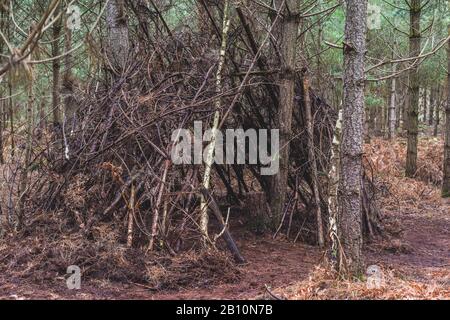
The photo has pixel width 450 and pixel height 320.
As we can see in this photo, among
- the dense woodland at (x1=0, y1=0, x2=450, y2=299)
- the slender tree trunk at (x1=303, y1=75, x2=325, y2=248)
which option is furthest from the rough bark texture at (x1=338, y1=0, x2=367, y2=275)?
the slender tree trunk at (x1=303, y1=75, x2=325, y2=248)

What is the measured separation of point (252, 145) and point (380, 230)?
2.05m

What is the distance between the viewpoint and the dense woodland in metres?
4.36

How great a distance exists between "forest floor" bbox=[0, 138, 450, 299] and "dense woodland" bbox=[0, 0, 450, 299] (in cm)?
2

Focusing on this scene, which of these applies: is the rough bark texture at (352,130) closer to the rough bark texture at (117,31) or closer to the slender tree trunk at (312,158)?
the slender tree trunk at (312,158)

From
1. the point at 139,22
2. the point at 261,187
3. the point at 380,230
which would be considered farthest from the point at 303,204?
the point at 139,22

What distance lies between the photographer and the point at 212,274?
16.0 feet

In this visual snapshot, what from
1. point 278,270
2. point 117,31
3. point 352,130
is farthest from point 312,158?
point 117,31

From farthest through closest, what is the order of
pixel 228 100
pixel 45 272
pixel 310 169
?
pixel 310 169 < pixel 228 100 < pixel 45 272

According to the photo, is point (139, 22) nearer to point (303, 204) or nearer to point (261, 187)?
point (261, 187)

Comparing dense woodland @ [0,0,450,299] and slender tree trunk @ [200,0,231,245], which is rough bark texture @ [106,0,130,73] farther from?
slender tree trunk @ [200,0,231,245]

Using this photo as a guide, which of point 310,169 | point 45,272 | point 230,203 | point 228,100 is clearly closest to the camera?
point 45,272

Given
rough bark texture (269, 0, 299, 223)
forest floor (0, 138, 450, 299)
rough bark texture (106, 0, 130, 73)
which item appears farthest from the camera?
rough bark texture (106, 0, 130, 73)

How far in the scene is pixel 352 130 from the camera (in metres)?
4.33

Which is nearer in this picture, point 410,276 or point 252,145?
point 410,276
